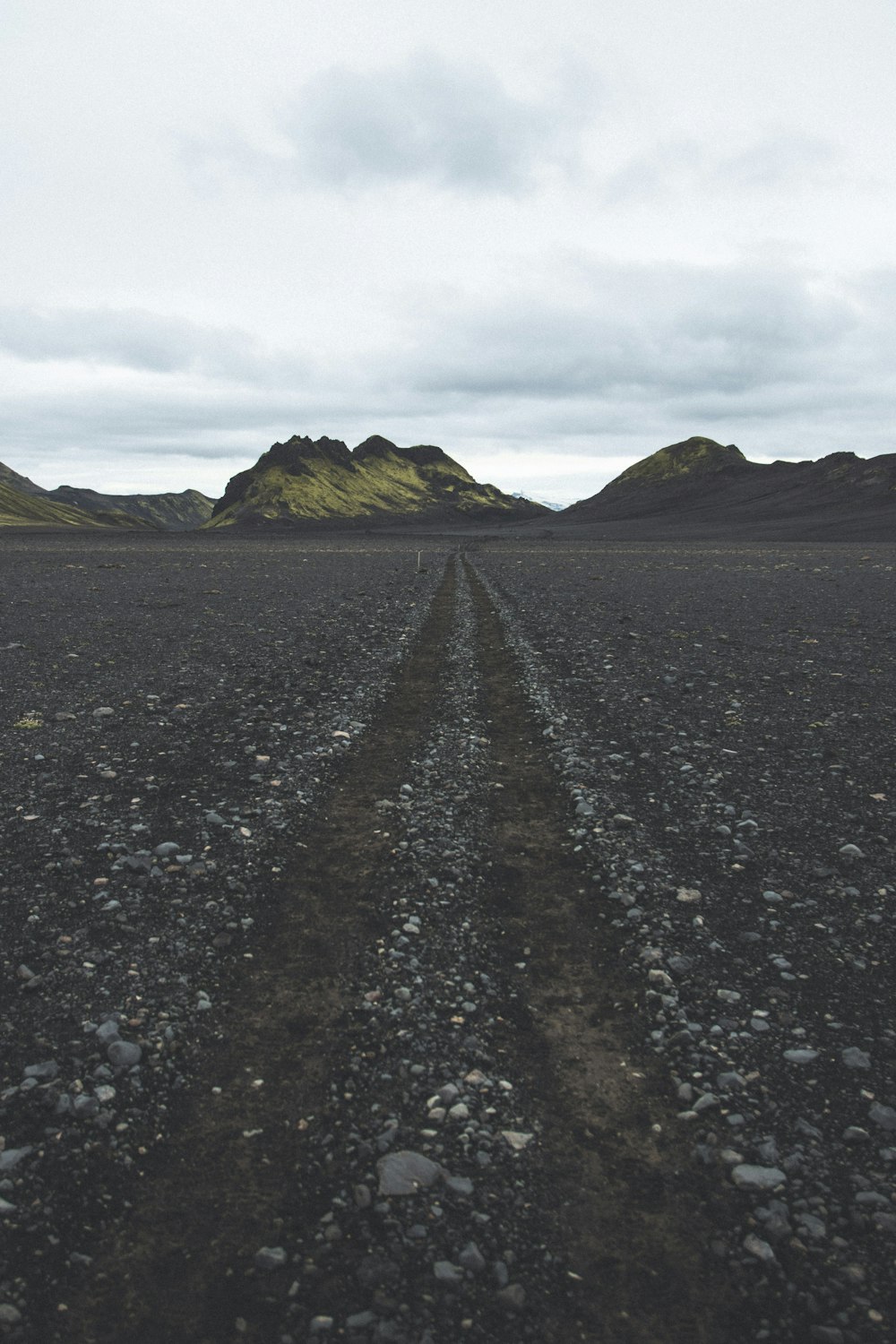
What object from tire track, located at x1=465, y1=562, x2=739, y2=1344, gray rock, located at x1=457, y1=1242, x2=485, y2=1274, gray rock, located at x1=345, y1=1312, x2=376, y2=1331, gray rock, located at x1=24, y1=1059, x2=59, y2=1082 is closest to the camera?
gray rock, located at x1=345, y1=1312, x2=376, y2=1331

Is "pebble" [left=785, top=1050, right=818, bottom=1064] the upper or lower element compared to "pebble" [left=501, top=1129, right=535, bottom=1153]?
upper

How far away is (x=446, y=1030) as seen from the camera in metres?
5.10

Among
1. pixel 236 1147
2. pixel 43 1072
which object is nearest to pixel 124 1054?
pixel 43 1072

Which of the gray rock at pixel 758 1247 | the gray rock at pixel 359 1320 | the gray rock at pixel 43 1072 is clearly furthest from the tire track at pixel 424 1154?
the gray rock at pixel 43 1072

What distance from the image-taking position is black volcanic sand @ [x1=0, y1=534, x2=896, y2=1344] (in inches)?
137

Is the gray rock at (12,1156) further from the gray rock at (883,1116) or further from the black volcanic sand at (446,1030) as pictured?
the gray rock at (883,1116)

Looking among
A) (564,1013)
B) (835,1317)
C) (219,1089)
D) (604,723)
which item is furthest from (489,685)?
(835,1317)

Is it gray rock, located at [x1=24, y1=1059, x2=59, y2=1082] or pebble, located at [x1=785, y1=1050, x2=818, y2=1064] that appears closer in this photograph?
gray rock, located at [x1=24, y1=1059, x2=59, y2=1082]

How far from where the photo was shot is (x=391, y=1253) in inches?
142

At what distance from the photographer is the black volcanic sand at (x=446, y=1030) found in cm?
349

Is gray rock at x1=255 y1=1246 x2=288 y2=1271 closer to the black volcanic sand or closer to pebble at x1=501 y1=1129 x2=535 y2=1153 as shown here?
the black volcanic sand

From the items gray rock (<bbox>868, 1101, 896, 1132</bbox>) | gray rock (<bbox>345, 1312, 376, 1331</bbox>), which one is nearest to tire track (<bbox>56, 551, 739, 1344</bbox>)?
gray rock (<bbox>345, 1312, 376, 1331</bbox>)

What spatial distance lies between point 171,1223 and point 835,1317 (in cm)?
322

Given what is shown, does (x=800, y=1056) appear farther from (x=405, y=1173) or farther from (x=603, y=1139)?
(x=405, y=1173)
